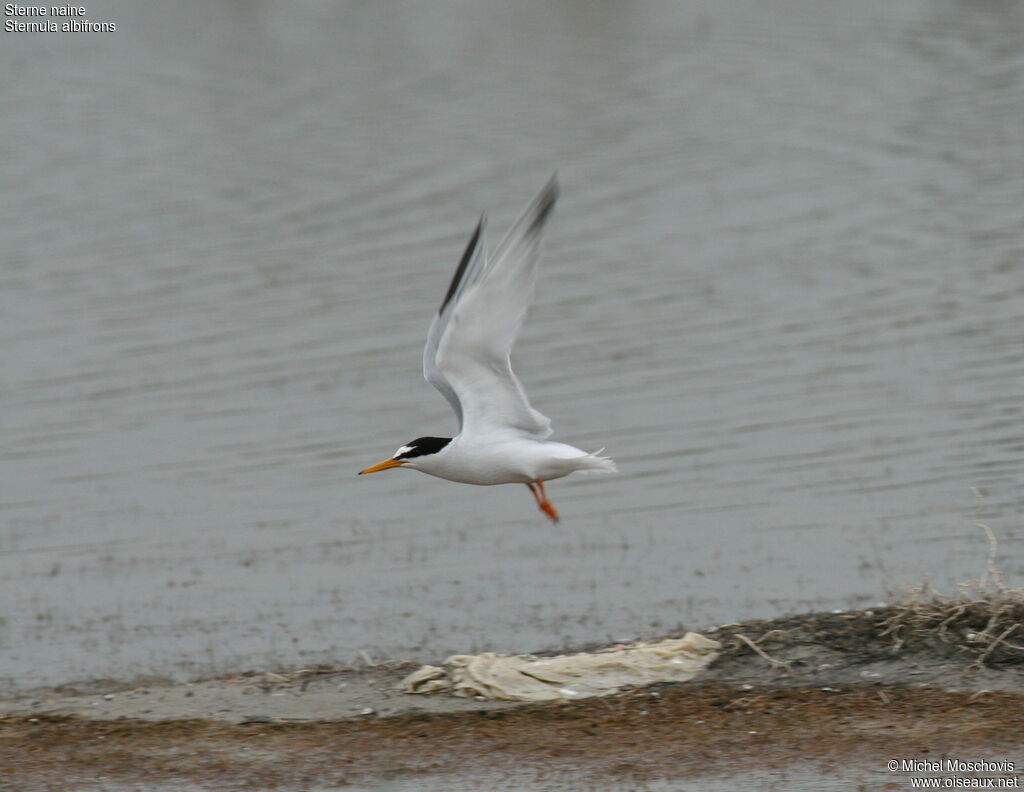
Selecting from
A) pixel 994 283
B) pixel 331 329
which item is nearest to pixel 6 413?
pixel 331 329

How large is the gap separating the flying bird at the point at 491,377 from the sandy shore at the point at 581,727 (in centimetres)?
128

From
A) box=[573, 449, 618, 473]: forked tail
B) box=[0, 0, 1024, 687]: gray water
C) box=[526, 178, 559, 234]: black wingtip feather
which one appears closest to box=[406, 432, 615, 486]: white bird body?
box=[573, 449, 618, 473]: forked tail

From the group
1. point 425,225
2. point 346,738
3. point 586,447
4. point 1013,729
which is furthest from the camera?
point 425,225

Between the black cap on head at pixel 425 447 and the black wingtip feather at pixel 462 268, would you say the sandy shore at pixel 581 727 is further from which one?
the black wingtip feather at pixel 462 268

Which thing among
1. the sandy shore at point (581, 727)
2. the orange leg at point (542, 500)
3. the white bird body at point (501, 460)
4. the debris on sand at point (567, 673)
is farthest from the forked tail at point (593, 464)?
the sandy shore at point (581, 727)

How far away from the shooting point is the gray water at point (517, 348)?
12.7 meters

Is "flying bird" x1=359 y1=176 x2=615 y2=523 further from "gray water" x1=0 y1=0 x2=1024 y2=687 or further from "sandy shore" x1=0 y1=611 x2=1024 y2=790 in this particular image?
"gray water" x1=0 y1=0 x2=1024 y2=687

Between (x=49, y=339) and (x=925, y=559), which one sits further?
(x=49, y=339)

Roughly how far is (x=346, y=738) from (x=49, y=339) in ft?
38.2

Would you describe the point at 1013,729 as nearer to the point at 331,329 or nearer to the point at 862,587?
the point at 862,587

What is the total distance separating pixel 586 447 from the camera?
1539 centimetres

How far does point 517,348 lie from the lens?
1858cm

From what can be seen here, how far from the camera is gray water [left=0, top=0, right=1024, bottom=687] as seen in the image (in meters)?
12.7

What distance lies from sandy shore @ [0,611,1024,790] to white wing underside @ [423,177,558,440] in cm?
160
